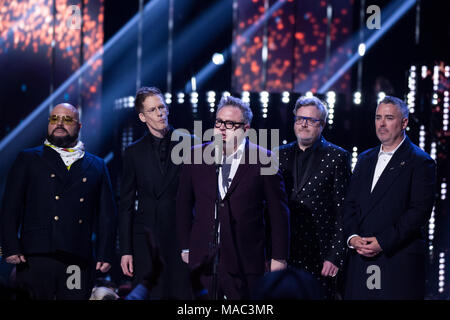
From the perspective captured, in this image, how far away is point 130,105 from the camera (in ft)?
20.7

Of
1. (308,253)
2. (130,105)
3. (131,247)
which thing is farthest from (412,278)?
(130,105)

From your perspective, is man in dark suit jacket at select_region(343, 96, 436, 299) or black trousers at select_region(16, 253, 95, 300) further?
black trousers at select_region(16, 253, 95, 300)

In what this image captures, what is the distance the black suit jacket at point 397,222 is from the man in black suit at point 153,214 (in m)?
1.15

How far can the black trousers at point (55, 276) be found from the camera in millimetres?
4121

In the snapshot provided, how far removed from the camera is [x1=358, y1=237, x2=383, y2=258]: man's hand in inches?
155

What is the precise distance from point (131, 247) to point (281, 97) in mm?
2169

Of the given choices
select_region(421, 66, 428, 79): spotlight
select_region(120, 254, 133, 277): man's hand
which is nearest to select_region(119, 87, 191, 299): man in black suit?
select_region(120, 254, 133, 277): man's hand

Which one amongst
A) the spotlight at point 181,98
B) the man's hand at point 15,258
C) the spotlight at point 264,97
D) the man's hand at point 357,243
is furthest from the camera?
the spotlight at point 181,98

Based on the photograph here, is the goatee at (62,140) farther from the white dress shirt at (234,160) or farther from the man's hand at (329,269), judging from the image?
the man's hand at (329,269)

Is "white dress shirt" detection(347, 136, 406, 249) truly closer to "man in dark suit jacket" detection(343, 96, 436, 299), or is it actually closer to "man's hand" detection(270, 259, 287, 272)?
"man in dark suit jacket" detection(343, 96, 436, 299)

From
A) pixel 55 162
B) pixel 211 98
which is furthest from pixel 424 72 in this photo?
pixel 55 162

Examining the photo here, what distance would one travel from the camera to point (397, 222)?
3922 mm

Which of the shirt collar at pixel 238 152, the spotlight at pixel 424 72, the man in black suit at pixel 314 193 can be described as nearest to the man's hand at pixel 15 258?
the shirt collar at pixel 238 152

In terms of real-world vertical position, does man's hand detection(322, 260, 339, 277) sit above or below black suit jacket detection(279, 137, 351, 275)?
below
